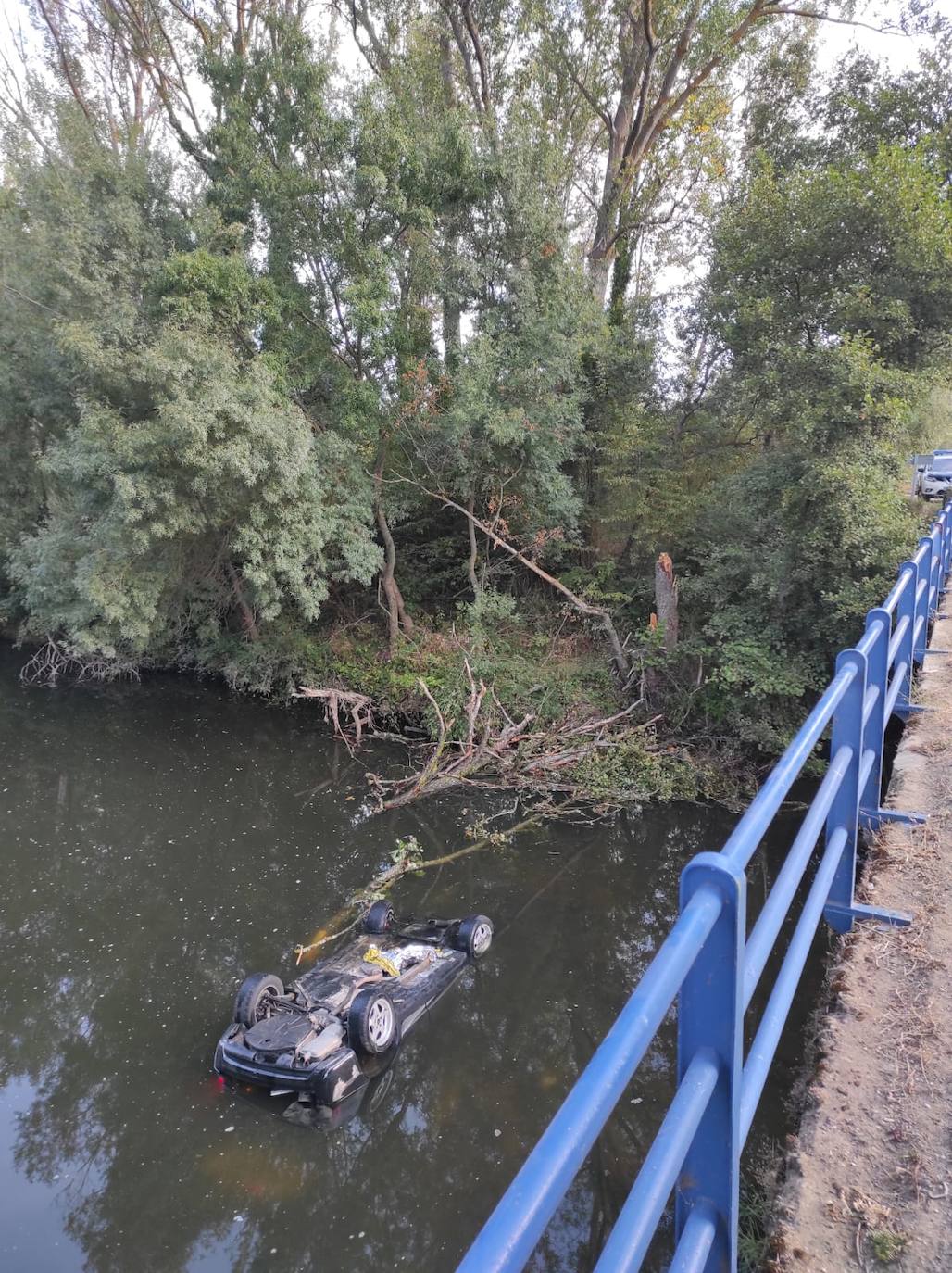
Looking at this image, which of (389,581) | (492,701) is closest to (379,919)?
(492,701)

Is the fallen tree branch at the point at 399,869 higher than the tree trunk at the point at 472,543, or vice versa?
the tree trunk at the point at 472,543

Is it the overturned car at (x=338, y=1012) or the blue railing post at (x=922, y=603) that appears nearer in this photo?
the overturned car at (x=338, y=1012)

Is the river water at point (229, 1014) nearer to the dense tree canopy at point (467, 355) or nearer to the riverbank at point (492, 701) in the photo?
the riverbank at point (492, 701)

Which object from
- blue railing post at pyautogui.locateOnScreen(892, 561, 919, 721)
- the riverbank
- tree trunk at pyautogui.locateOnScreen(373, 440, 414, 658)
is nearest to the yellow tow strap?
the riverbank

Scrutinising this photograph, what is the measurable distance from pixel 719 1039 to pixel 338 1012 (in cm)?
478

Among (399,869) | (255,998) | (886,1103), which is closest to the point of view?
(886,1103)

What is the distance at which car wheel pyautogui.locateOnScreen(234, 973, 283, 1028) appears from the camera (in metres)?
5.30

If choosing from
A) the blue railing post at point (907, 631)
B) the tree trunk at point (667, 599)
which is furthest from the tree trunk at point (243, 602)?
the blue railing post at point (907, 631)

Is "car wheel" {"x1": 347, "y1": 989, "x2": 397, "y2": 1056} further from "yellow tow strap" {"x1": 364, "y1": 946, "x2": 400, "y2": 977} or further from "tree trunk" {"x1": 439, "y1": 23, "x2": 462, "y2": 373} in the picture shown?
"tree trunk" {"x1": 439, "y1": 23, "x2": 462, "y2": 373}

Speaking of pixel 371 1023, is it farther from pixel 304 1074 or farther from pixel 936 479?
pixel 936 479

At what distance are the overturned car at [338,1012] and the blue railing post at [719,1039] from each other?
4.24 meters

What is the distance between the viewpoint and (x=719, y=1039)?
1.33 meters

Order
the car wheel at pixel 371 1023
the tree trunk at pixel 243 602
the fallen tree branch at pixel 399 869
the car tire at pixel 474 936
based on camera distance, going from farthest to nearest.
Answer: the tree trunk at pixel 243 602
the fallen tree branch at pixel 399 869
the car tire at pixel 474 936
the car wheel at pixel 371 1023

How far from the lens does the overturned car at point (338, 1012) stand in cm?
499
